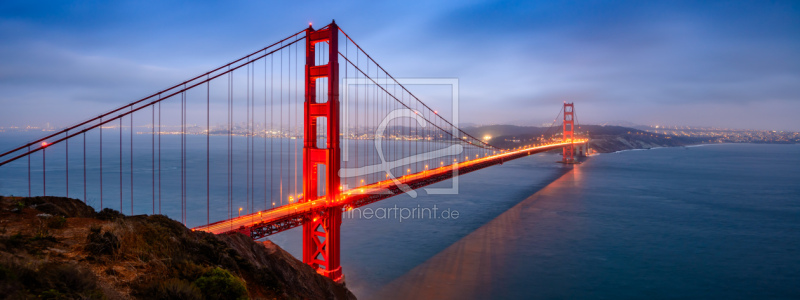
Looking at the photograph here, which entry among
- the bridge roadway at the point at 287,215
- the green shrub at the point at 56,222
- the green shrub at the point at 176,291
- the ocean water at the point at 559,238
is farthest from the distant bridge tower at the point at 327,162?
the green shrub at the point at 176,291

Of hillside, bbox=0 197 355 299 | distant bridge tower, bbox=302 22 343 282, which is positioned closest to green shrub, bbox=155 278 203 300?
hillside, bbox=0 197 355 299

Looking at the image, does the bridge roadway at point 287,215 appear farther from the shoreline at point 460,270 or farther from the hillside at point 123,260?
the hillside at point 123,260

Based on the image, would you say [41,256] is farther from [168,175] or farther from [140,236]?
[168,175]

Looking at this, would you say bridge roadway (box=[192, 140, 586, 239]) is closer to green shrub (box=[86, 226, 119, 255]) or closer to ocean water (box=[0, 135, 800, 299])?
ocean water (box=[0, 135, 800, 299])

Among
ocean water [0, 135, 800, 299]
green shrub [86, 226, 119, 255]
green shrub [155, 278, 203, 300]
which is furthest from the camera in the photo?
ocean water [0, 135, 800, 299]

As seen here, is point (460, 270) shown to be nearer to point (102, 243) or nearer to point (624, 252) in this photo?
point (624, 252)
